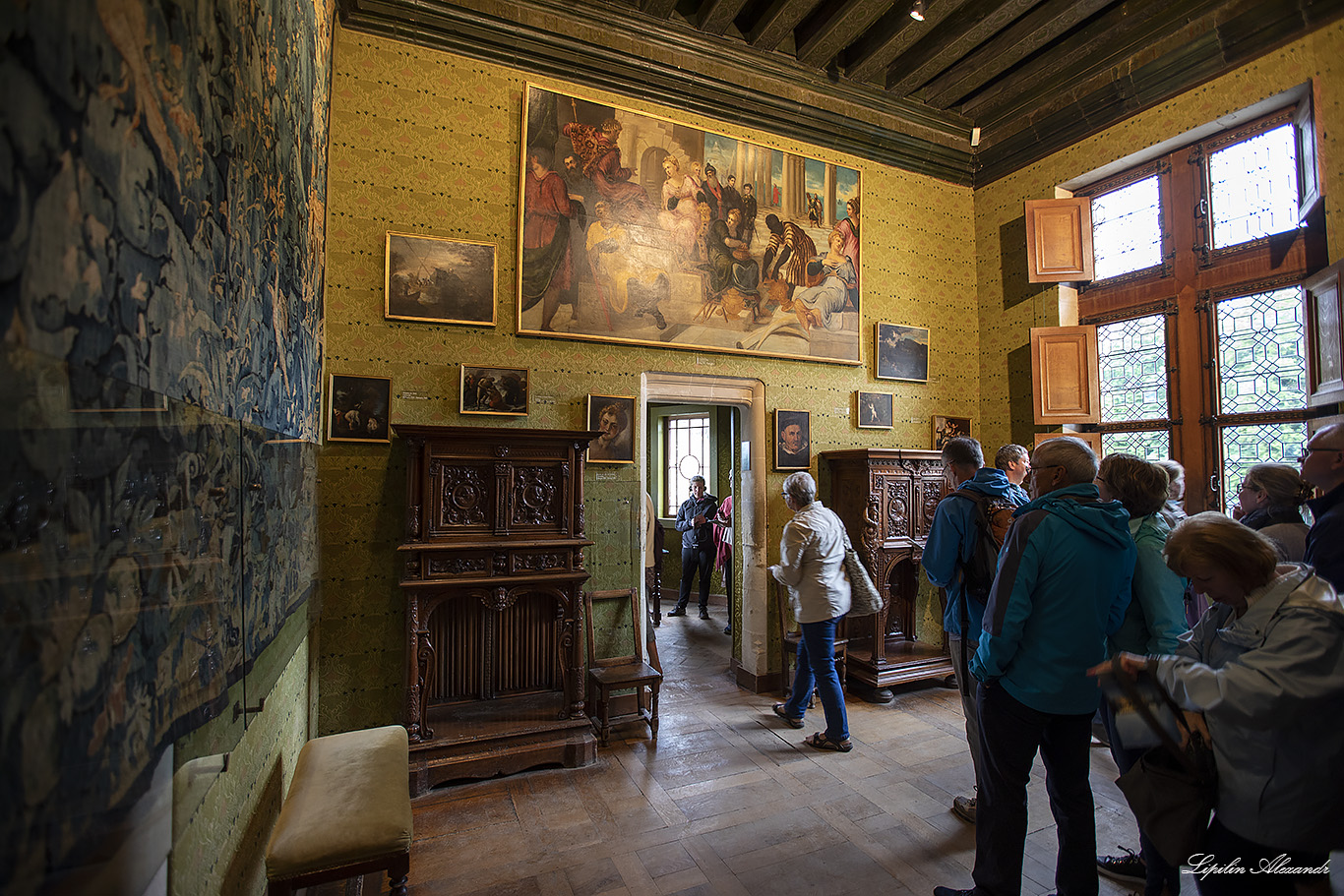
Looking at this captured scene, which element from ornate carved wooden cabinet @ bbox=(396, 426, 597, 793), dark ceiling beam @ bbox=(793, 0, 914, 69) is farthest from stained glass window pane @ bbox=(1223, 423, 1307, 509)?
ornate carved wooden cabinet @ bbox=(396, 426, 597, 793)

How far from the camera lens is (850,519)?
6.49 m

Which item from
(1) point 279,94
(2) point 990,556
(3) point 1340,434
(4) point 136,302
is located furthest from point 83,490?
(3) point 1340,434

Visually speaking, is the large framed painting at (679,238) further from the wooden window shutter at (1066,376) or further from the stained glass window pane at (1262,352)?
the stained glass window pane at (1262,352)

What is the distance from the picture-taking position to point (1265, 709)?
1.80 m

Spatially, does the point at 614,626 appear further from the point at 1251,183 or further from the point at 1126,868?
the point at 1251,183

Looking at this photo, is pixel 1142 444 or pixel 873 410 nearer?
pixel 1142 444

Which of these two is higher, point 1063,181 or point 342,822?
point 1063,181

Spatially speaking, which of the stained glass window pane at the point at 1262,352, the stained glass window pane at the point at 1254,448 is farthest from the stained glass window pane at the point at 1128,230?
the stained glass window pane at the point at 1254,448

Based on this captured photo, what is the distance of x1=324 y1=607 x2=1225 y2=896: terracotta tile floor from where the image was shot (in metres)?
3.19

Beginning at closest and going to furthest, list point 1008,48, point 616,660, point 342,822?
1. point 342,822
2. point 616,660
3. point 1008,48

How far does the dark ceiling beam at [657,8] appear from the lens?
589cm

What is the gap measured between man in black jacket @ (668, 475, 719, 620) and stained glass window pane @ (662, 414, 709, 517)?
5.69 ft

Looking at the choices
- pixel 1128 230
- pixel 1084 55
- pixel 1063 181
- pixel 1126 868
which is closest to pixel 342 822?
pixel 1126 868

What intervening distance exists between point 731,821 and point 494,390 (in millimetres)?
3876
